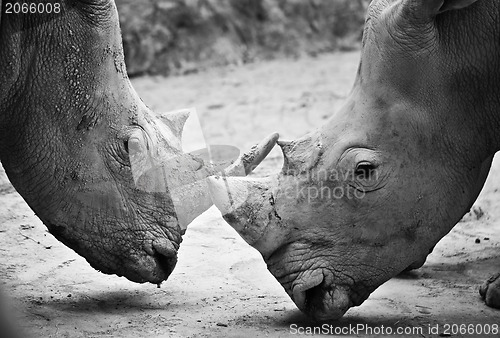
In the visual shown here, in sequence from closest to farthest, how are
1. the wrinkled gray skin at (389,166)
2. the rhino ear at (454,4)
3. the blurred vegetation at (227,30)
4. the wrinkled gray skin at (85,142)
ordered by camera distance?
the rhino ear at (454,4) < the wrinkled gray skin at (389,166) < the wrinkled gray skin at (85,142) < the blurred vegetation at (227,30)

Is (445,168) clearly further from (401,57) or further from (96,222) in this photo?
(96,222)

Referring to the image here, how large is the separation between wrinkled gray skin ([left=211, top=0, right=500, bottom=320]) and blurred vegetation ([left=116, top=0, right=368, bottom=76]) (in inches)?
320

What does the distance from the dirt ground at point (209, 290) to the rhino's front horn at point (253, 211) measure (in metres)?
0.39

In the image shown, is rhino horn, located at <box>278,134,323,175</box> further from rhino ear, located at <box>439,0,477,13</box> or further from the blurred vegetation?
the blurred vegetation

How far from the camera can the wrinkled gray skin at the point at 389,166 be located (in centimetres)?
382

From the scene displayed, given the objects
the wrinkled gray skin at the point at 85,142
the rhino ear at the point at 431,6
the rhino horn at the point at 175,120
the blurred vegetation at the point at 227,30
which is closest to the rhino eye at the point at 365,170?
the rhino ear at the point at 431,6

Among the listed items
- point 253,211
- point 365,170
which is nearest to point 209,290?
point 253,211

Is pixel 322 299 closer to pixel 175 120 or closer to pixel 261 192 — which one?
pixel 261 192

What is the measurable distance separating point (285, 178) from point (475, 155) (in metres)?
0.86

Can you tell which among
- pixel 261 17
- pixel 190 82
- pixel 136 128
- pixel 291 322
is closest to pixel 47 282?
pixel 136 128

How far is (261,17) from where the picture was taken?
1275 centimetres

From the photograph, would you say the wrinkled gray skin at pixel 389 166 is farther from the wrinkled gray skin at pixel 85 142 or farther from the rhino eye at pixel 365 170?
the wrinkled gray skin at pixel 85 142

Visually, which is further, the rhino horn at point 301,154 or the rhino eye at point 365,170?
the rhino horn at point 301,154

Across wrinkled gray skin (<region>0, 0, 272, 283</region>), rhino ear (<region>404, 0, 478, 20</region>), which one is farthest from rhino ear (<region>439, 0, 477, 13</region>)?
wrinkled gray skin (<region>0, 0, 272, 283</region>)
